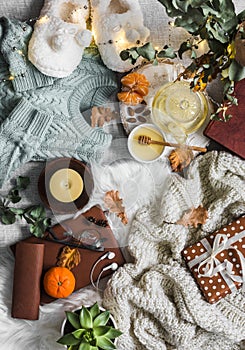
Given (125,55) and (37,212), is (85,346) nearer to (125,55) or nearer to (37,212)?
(37,212)

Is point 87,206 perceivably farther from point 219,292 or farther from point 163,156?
point 219,292

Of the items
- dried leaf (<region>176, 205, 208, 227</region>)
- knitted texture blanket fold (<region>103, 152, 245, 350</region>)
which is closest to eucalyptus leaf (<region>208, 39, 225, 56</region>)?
knitted texture blanket fold (<region>103, 152, 245, 350</region>)

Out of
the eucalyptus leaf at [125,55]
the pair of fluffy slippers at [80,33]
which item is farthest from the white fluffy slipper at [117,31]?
the eucalyptus leaf at [125,55]

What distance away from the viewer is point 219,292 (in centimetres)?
127

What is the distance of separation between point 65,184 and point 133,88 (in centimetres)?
26

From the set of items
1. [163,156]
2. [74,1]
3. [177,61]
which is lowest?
[163,156]

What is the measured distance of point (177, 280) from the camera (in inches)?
49.9

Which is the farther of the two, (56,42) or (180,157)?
(180,157)

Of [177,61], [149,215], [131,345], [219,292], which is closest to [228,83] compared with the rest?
[177,61]

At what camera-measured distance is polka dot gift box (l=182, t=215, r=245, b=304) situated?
1.27m

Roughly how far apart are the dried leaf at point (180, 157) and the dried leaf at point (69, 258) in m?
0.30

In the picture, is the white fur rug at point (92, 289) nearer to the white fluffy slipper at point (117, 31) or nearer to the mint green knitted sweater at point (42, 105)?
the mint green knitted sweater at point (42, 105)

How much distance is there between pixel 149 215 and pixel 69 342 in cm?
33

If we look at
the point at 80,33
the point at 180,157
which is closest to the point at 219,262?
the point at 180,157
